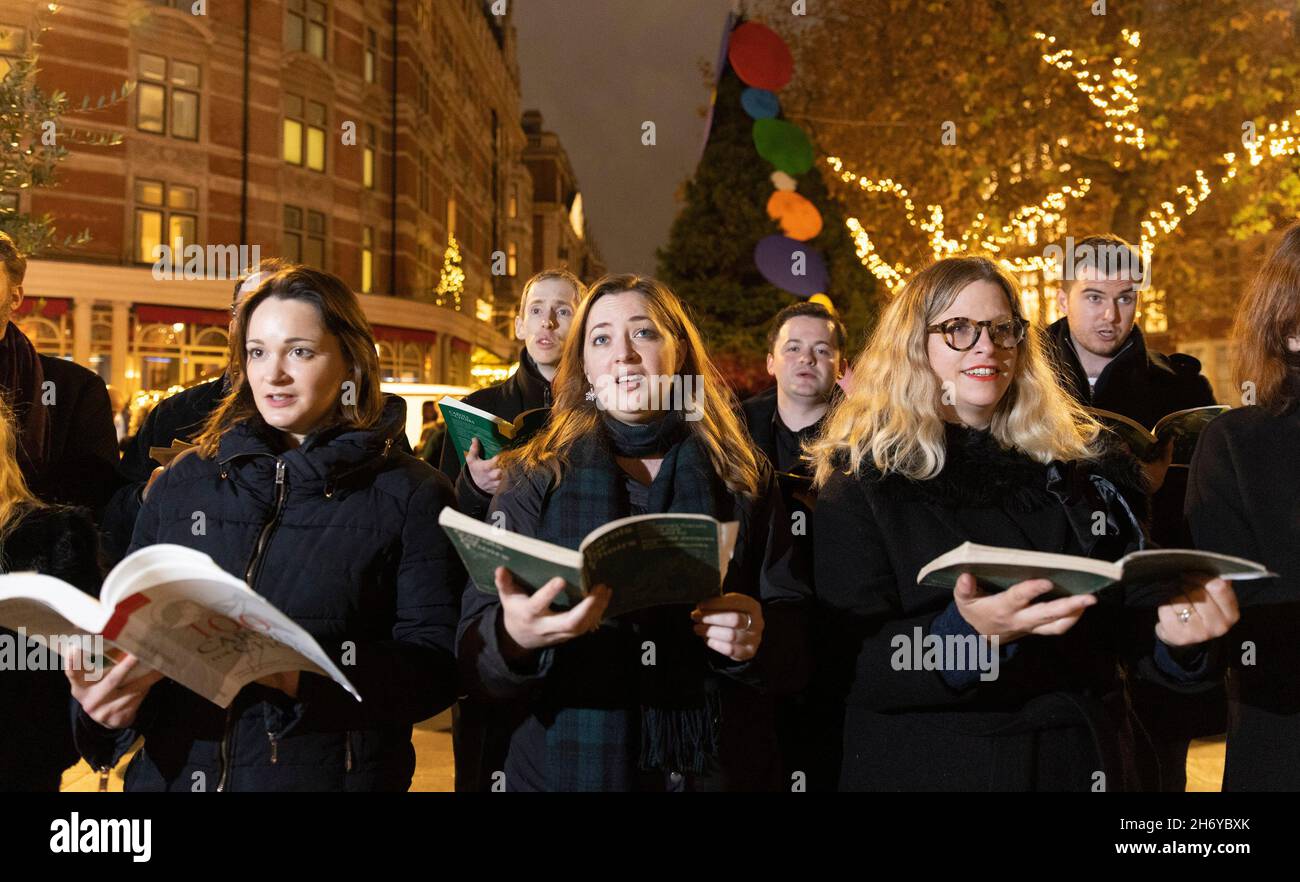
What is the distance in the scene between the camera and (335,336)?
247cm

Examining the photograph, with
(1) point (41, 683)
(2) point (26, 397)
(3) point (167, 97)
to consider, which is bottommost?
(1) point (41, 683)

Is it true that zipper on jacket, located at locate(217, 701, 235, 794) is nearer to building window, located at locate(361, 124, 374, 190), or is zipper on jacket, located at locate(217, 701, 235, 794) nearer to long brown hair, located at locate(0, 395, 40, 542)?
long brown hair, located at locate(0, 395, 40, 542)

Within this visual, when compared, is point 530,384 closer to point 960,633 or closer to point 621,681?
point 621,681

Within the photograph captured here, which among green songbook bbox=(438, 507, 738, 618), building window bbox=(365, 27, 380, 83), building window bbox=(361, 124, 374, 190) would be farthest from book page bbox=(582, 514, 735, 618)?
building window bbox=(365, 27, 380, 83)

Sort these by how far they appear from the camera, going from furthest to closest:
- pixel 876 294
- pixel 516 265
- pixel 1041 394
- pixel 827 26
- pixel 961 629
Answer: pixel 516 265
pixel 876 294
pixel 827 26
pixel 1041 394
pixel 961 629

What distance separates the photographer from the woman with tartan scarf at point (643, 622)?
2.21 m

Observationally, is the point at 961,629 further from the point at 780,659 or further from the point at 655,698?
the point at 655,698

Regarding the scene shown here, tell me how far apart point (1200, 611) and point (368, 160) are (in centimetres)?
2537

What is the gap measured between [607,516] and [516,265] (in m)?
45.1

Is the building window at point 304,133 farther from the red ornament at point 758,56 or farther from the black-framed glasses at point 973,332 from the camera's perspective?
the black-framed glasses at point 973,332

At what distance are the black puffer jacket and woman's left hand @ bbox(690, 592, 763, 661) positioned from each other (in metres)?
0.59

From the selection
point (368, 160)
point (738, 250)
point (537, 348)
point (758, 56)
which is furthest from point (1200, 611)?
point (368, 160)

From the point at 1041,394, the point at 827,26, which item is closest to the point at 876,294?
the point at 827,26
